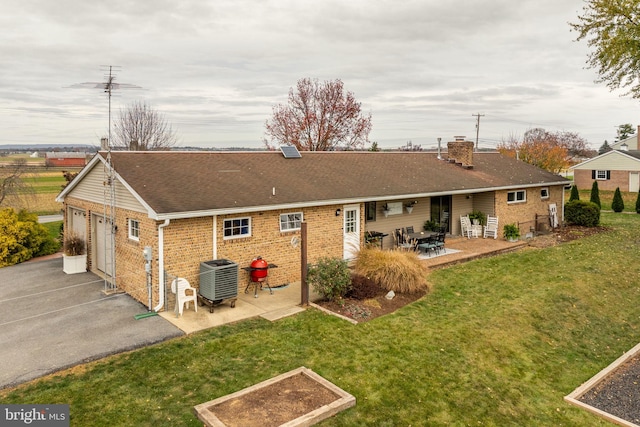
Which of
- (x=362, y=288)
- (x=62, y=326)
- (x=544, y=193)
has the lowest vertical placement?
(x=62, y=326)

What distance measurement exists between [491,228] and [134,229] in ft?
52.6

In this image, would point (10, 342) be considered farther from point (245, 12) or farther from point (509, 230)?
point (509, 230)

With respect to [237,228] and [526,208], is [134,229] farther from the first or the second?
[526,208]

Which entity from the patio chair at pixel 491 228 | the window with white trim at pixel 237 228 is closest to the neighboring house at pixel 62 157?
the window with white trim at pixel 237 228

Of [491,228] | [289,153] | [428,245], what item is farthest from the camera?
[491,228]

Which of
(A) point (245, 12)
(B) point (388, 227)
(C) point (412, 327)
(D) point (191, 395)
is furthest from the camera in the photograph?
(B) point (388, 227)

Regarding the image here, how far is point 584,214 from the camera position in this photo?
24.1 meters

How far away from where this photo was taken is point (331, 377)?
754 cm

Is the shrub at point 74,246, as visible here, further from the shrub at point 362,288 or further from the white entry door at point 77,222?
the shrub at point 362,288

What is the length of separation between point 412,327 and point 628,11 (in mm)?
18153

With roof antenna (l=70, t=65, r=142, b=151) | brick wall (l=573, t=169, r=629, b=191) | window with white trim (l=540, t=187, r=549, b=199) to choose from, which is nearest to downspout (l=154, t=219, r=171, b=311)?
roof antenna (l=70, t=65, r=142, b=151)

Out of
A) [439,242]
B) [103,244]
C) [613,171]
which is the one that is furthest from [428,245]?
[613,171]

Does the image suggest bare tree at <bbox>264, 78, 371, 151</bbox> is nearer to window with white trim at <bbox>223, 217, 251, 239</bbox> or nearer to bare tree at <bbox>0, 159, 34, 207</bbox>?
bare tree at <bbox>0, 159, 34, 207</bbox>

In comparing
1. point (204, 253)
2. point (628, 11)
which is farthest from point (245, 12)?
point (628, 11)
